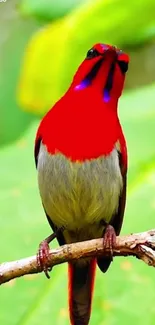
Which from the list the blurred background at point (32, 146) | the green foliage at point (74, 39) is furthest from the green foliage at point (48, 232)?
the green foliage at point (74, 39)

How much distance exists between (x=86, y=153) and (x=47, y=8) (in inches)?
17.8

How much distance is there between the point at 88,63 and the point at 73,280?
418 millimetres

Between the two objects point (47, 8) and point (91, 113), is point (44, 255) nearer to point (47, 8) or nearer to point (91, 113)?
point (91, 113)

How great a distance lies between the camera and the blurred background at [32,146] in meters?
1.77

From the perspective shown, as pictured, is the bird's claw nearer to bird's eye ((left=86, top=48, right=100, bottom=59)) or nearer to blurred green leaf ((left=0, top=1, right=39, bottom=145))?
bird's eye ((left=86, top=48, right=100, bottom=59))

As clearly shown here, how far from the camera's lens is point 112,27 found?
6.86ft

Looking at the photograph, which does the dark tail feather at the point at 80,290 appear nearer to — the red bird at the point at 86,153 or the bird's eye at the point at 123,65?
the red bird at the point at 86,153

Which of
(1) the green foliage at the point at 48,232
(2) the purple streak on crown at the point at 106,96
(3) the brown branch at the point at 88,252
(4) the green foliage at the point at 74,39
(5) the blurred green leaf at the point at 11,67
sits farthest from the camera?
(5) the blurred green leaf at the point at 11,67

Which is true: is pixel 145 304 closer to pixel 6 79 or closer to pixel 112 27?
pixel 112 27

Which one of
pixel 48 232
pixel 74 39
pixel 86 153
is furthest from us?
pixel 74 39

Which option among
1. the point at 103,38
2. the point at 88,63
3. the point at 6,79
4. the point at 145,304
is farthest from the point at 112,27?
the point at 145,304

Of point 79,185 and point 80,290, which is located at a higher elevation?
point 79,185

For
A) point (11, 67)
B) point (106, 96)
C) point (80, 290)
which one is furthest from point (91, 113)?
point (11, 67)

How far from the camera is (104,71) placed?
5.98 ft
